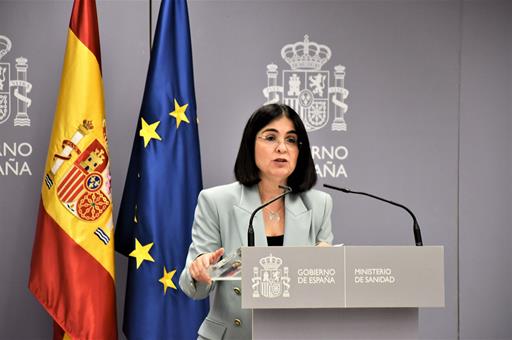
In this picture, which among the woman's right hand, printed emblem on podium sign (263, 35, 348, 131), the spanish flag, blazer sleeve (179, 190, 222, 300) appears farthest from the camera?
printed emblem on podium sign (263, 35, 348, 131)

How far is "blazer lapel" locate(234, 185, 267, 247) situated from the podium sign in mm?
522

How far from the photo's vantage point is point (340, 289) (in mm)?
1748

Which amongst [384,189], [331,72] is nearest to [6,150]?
[331,72]

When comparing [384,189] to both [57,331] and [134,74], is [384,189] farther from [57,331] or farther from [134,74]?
[57,331]

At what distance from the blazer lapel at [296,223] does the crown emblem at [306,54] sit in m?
1.76

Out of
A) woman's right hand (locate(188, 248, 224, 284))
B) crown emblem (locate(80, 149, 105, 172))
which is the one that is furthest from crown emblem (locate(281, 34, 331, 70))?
woman's right hand (locate(188, 248, 224, 284))

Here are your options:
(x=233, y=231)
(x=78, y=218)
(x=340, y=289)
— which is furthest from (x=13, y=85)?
(x=340, y=289)

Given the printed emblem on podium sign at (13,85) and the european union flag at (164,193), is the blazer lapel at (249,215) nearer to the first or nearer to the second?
the european union flag at (164,193)

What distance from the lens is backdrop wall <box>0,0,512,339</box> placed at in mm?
3934

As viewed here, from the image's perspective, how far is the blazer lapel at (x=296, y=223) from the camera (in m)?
2.34

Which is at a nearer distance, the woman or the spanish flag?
the woman

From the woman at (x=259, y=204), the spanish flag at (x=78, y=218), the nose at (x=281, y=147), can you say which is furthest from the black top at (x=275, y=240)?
the spanish flag at (x=78, y=218)

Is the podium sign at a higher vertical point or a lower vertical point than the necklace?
lower

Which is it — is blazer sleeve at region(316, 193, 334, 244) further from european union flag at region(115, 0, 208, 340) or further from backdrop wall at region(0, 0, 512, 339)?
backdrop wall at region(0, 0, 512, 339)
